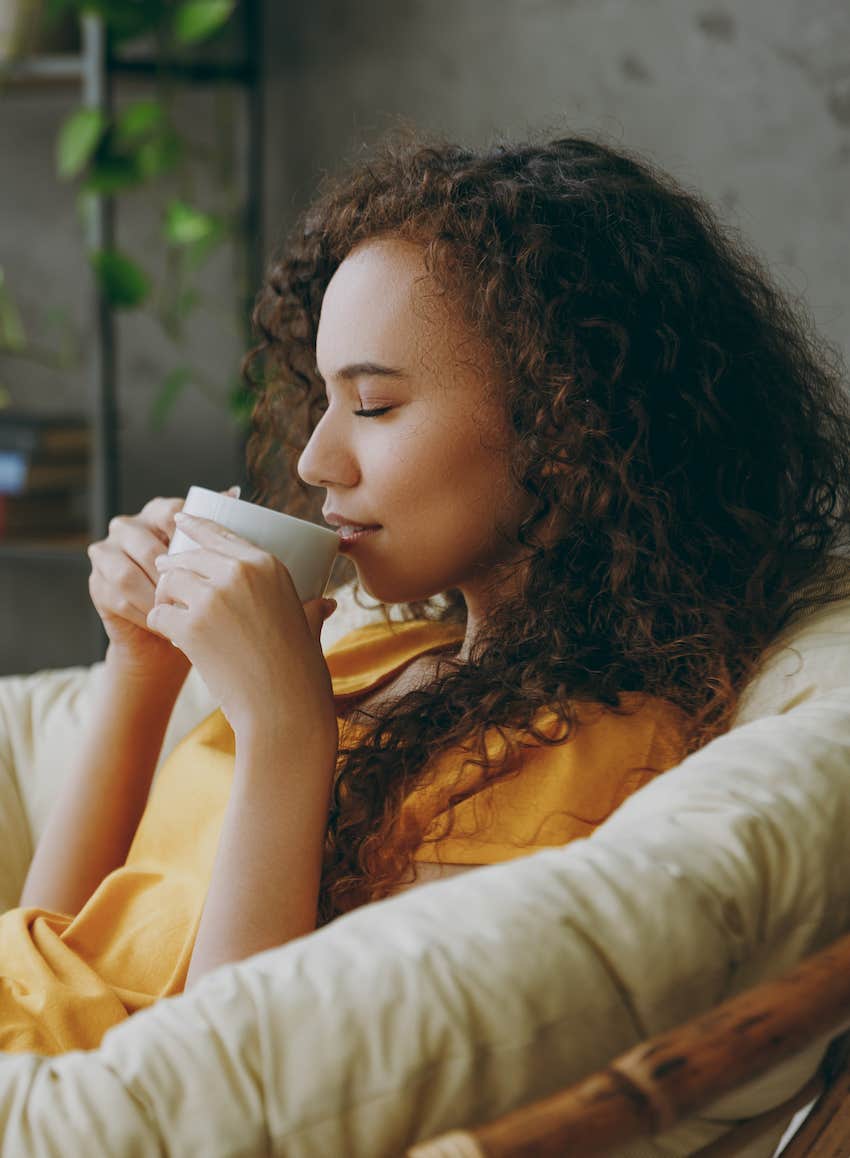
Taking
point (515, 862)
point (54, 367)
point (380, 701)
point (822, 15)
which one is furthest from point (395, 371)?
point (54, 367)

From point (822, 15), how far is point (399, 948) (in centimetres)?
201

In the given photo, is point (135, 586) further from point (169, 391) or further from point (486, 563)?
point (169, 391)

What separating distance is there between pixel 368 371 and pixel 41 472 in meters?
1.76

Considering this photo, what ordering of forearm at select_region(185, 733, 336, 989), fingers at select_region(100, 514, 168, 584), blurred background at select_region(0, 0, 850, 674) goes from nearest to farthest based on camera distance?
1. forearm at select_region(185, 733, 336, 989)
2. fingers at select_region(100, 514, 168, 584)
3. blurred background at select_region(0, 0, 850, 674)

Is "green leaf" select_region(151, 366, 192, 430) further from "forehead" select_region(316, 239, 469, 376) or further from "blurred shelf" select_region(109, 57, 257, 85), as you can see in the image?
"forehead" select_region(316, 239, 469, 376)

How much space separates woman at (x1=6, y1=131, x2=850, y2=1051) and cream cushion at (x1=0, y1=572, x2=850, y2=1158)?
0.68 ft

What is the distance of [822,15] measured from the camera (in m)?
2.16

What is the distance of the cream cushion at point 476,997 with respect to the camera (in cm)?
56

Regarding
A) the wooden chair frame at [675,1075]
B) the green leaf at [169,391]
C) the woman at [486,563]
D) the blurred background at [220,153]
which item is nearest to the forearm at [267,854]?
the woman at [486,563]

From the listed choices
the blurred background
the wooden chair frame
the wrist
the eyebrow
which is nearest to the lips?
the eyebrow

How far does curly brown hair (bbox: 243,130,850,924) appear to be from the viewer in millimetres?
945

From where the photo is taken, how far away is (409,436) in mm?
950

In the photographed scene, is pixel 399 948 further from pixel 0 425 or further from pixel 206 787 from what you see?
pixel 0 425

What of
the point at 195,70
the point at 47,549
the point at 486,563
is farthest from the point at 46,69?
the point at 486,563
